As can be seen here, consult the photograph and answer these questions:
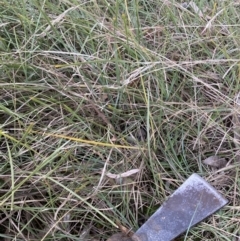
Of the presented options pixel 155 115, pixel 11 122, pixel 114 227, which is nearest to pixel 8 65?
pixel 11 122

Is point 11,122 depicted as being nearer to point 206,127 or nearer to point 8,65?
point 8,65

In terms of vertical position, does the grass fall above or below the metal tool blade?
above

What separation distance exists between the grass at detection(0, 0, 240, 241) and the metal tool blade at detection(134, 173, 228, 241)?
0.03 meters

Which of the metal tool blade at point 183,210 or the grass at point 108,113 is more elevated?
the grass at point 108,113

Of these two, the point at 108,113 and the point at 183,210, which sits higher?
the point at 108,113

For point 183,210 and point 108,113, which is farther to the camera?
point 108,113

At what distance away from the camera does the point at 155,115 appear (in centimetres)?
150

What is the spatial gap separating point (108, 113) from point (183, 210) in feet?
1.18

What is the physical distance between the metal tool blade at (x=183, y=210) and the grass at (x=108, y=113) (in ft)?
0.09

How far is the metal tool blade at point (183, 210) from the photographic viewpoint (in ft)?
4.39

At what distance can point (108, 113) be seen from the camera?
1.52 metres

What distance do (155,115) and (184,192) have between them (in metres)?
0.25

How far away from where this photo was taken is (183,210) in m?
1.37

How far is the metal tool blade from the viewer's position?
1339mm
